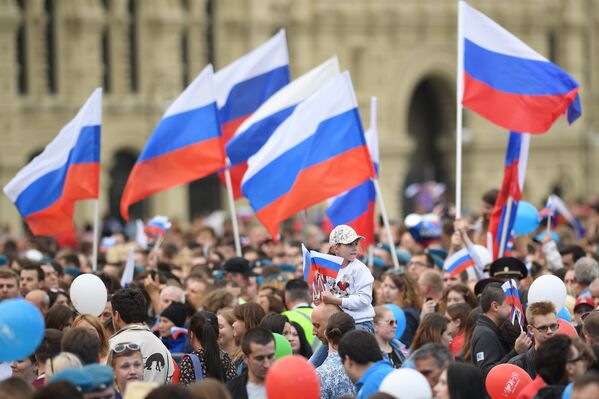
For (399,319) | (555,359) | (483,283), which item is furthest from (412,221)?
(555,359)

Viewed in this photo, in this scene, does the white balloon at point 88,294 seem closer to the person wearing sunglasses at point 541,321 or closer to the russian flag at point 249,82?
the person wearing sunglasses at point 541,321

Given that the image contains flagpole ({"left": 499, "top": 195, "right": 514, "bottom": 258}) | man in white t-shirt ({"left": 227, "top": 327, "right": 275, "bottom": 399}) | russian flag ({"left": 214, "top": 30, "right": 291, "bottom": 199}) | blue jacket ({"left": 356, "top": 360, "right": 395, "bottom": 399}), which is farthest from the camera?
russian flag ({"left": 214, "top": 30, "right": 291, "bottom": 199})

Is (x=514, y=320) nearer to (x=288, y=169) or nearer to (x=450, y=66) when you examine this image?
(x=288, y=169)

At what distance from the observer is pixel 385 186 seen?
128ft

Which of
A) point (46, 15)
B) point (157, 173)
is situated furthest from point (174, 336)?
point (46, 15)

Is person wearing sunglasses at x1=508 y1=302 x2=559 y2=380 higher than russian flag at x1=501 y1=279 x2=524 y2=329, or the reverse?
person wearing sunglasses at x1=508 y1=302 x2=559 y2=380

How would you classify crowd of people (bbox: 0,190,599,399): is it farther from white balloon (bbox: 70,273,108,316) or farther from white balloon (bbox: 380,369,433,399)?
white balloon (bbox: 70,273,108,316)

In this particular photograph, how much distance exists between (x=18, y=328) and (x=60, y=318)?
297 centimetres

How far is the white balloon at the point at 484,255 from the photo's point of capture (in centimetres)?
1390

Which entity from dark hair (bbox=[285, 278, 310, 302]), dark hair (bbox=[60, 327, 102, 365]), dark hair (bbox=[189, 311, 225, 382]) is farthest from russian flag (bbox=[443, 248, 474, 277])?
dark hair (bbox=[60, 327, 102, 365])

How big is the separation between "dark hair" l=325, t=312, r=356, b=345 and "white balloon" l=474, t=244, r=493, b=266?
Result: 16.5ft

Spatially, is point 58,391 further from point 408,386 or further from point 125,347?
point 408,386

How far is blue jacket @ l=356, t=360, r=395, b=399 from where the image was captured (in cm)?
786

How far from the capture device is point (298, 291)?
12.0 meters
